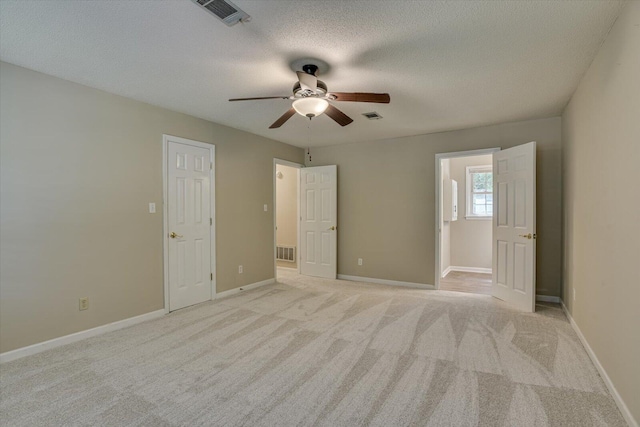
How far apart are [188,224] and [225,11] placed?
Result: 2.78 metres

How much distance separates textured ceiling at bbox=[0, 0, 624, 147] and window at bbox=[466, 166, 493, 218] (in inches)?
117

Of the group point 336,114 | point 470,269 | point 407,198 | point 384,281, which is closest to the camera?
point 336,114

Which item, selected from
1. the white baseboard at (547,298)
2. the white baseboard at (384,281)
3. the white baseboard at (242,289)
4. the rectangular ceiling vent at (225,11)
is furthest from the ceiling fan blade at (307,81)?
the white baseboard at (547,298)

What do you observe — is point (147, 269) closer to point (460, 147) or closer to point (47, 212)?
point (47, 212)

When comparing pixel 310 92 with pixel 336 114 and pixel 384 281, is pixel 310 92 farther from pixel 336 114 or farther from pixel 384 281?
pixel 384 281

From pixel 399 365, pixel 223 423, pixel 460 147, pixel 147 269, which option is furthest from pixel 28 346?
pixel 460 147

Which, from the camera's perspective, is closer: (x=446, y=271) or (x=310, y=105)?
(x=310, y=105)

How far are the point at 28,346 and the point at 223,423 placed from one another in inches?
83.9

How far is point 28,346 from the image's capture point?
2686 mm

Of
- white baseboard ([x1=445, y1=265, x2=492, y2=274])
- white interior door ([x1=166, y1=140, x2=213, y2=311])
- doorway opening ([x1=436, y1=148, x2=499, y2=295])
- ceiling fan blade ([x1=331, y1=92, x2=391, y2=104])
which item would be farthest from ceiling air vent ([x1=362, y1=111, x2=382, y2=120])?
white baseboard ([x1=445, y1=265, x2=492, y2=274])

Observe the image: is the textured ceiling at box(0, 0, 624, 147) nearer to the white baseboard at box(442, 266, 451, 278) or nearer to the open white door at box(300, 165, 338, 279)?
the open white door at box(300, 165, 338, 279)

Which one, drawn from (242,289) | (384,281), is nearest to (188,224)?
(242,289)

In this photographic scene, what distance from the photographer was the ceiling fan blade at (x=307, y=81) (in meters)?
2.36

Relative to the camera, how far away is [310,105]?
2629 mm
